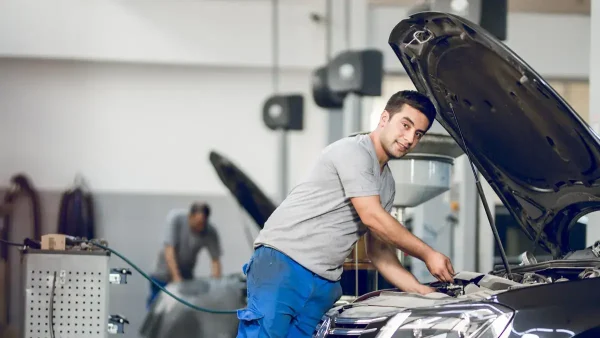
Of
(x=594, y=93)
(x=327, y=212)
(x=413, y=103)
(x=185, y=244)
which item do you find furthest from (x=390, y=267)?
(x=185, y=244)

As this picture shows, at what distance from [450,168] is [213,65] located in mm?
4635

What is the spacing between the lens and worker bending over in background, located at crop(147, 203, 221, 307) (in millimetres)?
7891

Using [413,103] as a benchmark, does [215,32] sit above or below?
above

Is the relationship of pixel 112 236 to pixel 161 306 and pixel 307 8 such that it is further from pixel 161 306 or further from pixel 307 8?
pixel 307 8

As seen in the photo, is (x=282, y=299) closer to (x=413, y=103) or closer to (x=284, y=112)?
(x=413, y=103)

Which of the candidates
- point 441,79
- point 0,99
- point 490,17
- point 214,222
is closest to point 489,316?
point 441,79

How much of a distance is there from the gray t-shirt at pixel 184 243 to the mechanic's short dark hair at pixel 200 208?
7cm

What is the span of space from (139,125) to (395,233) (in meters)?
5.90

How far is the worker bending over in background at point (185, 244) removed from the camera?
7891 millimetres

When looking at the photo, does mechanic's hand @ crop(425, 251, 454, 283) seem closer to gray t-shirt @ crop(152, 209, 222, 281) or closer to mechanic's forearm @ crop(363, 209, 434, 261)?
mechanic's forearm @ crop(363, 209, 434, 261)

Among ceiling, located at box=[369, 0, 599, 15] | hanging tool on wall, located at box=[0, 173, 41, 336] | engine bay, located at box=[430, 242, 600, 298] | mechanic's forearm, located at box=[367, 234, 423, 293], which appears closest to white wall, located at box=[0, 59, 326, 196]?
hanging tool on wall, located at box=[0, 173, 41, 336]

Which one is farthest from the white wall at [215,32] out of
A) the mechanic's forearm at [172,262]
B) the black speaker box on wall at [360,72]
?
the black speaker box on wall at [360,72]

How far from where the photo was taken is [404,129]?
270cm

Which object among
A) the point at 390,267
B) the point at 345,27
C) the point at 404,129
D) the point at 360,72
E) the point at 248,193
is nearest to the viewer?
the point at 404,129
